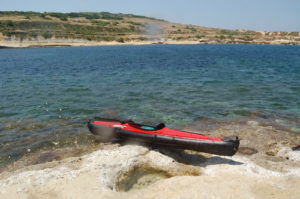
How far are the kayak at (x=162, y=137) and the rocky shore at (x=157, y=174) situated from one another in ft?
1.43

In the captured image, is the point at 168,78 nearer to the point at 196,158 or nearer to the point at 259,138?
the point at 259,138

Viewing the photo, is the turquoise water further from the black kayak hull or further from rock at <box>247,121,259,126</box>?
the black kayak hull

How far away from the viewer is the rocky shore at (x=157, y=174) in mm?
7328

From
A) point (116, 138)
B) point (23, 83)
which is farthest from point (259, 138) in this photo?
point (23, 83)

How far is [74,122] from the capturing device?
1441cm

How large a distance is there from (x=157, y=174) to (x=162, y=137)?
1.78 m

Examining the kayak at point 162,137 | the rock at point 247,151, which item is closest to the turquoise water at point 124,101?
the kayak at point 162,137

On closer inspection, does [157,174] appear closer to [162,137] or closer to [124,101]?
[162,137]

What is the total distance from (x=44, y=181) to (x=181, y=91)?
604 inches

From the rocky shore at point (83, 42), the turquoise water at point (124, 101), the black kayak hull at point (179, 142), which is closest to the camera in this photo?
the black kayak hull at point (179, 142)

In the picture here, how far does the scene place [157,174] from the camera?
867cm

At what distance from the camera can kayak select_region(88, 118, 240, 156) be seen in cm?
916

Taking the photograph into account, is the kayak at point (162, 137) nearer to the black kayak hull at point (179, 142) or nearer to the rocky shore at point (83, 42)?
the black kayak hull at point (179, 142)

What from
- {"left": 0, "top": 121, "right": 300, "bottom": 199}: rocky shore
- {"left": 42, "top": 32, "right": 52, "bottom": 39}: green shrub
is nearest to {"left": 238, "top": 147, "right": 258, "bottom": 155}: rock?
{"left": 0, "top": 121, "right": 300, "bottom": 199}: rocky shore
